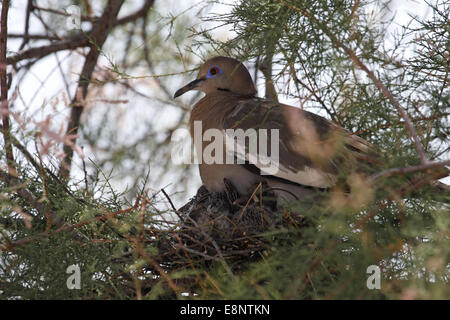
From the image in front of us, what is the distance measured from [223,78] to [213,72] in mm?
74

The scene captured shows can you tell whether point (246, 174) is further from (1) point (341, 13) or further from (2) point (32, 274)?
(2) point (32, 274)

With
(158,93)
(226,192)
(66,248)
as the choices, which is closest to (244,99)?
(226,192)

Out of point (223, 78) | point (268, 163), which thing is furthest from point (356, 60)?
point (223, 78)

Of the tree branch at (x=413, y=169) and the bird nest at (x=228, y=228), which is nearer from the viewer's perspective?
the tree branch at (x=413, y=169)

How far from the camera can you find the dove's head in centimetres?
336

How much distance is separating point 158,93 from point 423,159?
2822mm

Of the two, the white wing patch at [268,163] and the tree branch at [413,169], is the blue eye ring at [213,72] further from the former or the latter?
the tree branch at [413,169]

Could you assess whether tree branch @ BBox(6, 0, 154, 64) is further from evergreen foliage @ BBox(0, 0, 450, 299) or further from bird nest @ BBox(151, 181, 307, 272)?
bird nest @ BBox(151, 181, 307, 272)

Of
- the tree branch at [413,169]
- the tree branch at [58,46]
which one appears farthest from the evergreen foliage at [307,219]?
the tree branch at [58,46]

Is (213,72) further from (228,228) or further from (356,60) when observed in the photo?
(356,60)

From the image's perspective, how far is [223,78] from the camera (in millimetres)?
3377

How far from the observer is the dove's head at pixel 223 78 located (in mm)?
3355

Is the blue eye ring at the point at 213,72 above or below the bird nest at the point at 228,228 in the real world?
above

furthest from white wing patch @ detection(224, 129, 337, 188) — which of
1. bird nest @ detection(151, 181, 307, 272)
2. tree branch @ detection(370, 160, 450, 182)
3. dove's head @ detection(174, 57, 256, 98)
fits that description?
tree branch @ detection(370, 160, 450, 182)
